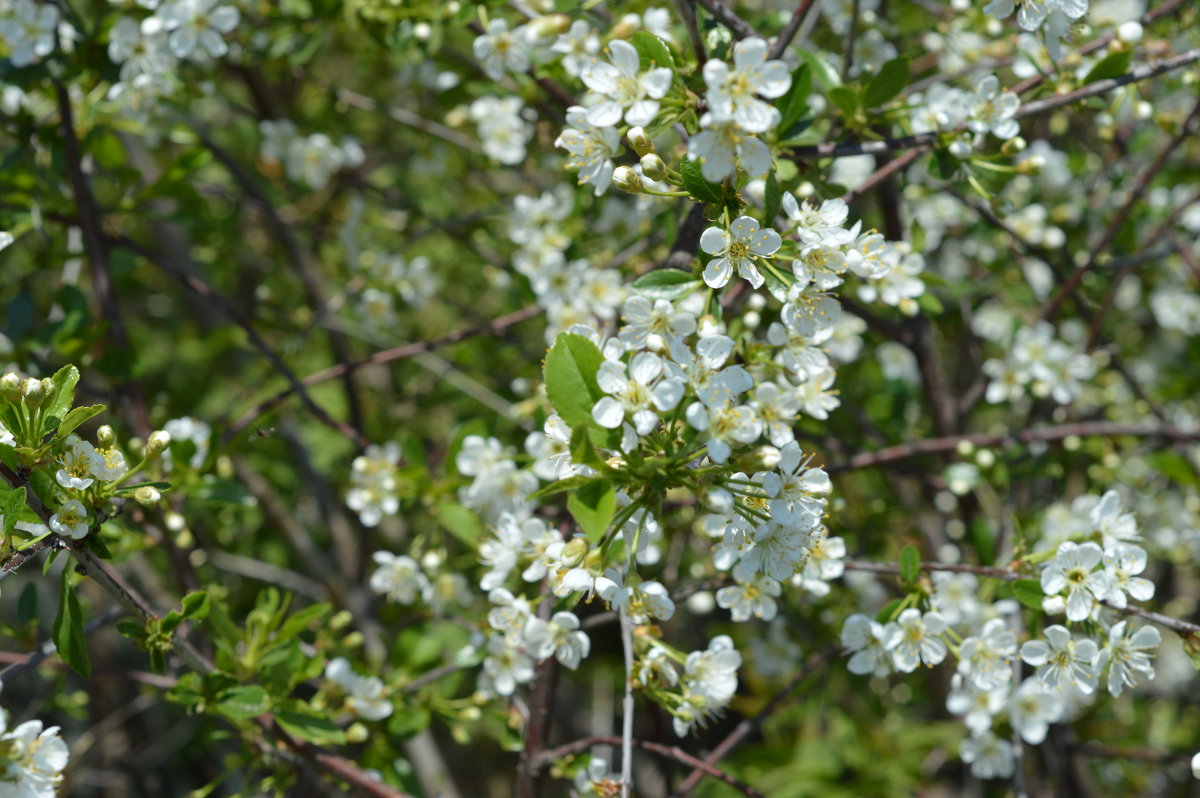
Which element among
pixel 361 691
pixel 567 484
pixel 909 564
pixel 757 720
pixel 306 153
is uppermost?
pixel 567 484

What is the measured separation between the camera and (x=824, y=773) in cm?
356

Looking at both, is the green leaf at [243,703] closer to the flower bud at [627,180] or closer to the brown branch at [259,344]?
the brown branch at [259,344]

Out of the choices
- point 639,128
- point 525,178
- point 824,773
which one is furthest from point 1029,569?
point 525,178

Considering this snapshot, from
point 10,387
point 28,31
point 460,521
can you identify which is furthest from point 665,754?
point 28,31

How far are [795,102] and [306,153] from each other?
7.00 ft

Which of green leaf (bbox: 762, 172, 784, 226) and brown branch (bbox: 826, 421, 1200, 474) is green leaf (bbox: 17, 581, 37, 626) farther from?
brown branch (bbox: 826, 421, 1200, 474)

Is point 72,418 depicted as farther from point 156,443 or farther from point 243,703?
point 243,703

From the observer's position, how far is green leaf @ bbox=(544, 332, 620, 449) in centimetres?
148

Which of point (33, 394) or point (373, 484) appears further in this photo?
point (373, 484)

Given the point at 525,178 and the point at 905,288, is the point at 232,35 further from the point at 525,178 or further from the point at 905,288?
the point at 905,288

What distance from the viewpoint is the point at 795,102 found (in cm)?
183

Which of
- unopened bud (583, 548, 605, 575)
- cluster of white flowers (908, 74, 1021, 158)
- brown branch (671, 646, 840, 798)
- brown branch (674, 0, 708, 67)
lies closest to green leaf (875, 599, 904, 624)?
brown branch (671, 646, 840, 798)

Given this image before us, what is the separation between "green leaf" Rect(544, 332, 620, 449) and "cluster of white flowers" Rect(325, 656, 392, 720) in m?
1.20

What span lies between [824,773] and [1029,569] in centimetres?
196
